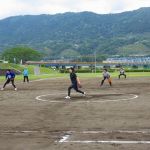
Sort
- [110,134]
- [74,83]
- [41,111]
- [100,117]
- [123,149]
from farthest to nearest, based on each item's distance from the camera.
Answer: [74,83]
[41,111]
[100,117]
[110,134]
[123,149]

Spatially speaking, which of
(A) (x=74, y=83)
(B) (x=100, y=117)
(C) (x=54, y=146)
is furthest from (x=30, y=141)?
(A) (x=74, y=83)

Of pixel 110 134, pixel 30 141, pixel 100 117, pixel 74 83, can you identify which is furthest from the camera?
pixel 74 83

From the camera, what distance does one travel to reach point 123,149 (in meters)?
11.6

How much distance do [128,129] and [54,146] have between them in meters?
3.51

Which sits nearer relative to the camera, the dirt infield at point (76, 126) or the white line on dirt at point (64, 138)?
the dirt infield at point (76, 126)

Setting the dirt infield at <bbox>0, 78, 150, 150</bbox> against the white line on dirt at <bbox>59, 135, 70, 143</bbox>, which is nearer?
the dirt infield at <bbox>0, 78, 150, 150</bbox>

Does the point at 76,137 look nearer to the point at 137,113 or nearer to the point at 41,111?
the point at 137,113

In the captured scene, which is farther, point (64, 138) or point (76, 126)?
point (76, 126)

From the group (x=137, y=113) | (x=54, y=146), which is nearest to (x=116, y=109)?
(x=137, y=113)

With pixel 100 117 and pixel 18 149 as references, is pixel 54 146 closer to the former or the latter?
pixel 18 149

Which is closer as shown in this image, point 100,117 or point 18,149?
point 18,149

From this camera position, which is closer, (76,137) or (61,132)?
(76,137)

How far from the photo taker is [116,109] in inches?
833

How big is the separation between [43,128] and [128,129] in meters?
2.84
